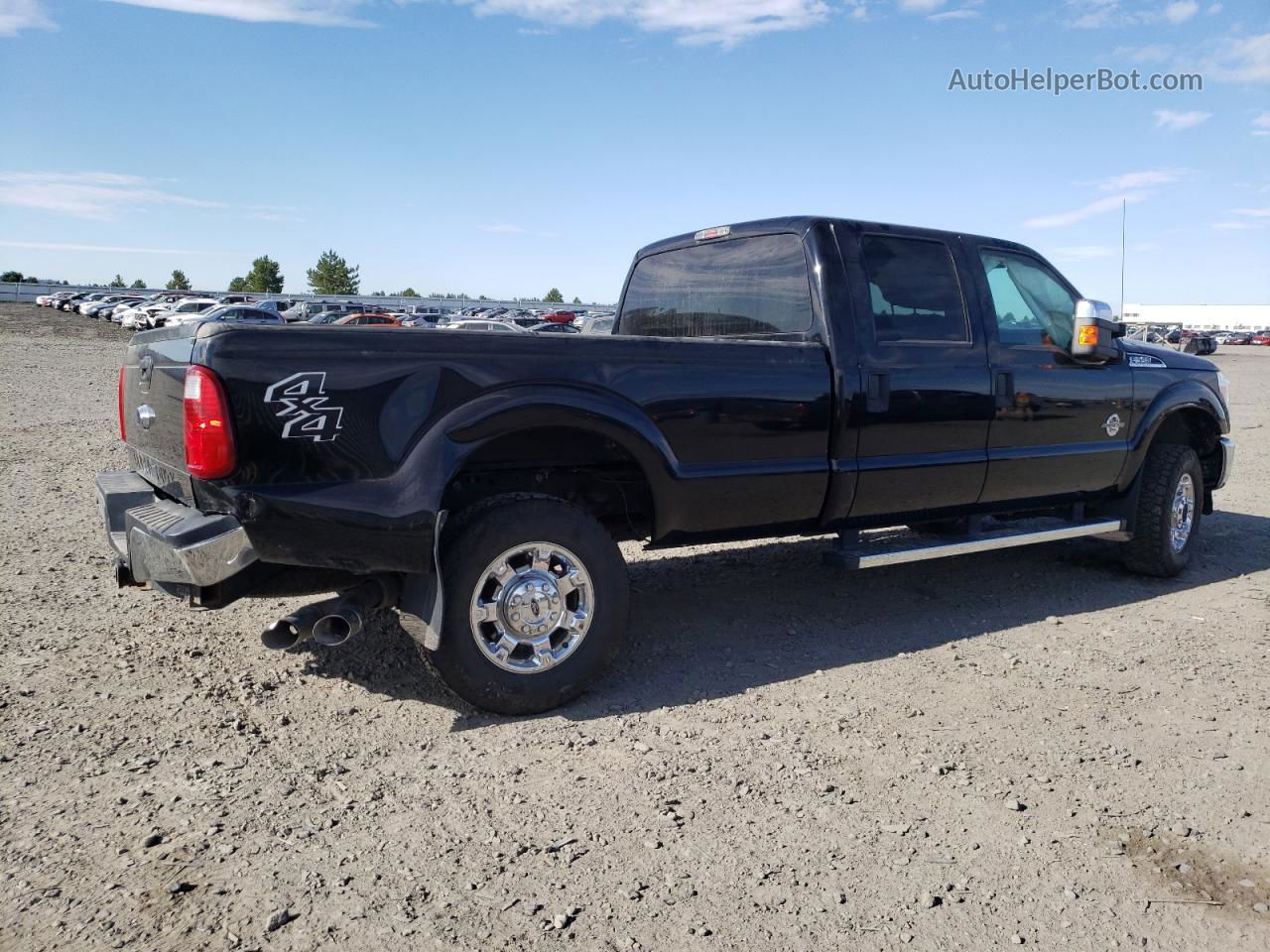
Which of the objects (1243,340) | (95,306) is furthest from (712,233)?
(1243,340)

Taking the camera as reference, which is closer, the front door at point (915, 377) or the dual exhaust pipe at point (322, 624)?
the dual exhaust pipe at point (322, 624)

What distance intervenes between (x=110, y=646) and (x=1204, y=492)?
268 inches

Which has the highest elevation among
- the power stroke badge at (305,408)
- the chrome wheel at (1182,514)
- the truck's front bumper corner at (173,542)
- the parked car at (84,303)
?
the parked car at (84,303)

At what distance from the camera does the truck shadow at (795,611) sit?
4.44 meters

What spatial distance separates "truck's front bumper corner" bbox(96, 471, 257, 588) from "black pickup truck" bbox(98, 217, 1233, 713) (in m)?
0.01

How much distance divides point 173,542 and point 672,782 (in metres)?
1.95

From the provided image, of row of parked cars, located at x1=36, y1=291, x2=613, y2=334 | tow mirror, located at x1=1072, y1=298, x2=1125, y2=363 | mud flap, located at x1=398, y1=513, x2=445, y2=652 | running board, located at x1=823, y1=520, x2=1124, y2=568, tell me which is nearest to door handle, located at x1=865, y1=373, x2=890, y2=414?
running board, located at x1=823, y1=520, x2=1124, y2=568

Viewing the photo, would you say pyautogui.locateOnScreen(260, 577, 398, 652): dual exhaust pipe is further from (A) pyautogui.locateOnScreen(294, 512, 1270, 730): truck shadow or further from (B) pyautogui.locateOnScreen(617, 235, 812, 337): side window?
(B) pyautogui.locateOnScreen(617, 235, 812, 337): side window

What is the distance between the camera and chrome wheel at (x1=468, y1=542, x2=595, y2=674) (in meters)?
3.91

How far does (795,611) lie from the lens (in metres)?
5.53

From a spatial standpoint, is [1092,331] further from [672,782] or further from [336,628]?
[336,628]

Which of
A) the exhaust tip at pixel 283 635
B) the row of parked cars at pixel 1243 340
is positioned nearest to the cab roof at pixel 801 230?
the exhaust tip at pixel 283 635

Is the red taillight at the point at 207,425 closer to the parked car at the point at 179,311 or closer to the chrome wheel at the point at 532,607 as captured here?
the chrome wheel at the point at 532,607

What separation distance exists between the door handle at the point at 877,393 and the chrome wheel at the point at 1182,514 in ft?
8.55
